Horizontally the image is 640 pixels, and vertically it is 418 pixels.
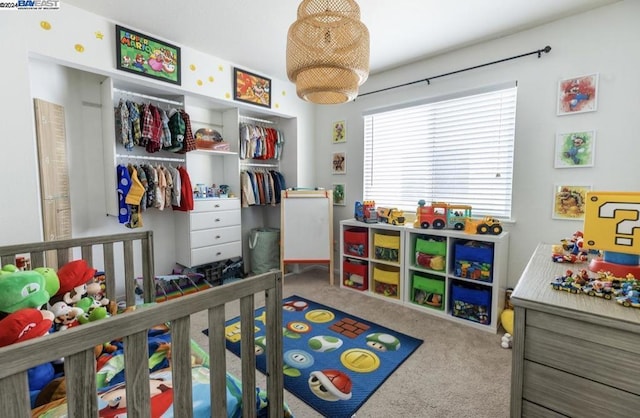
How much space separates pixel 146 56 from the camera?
245cm

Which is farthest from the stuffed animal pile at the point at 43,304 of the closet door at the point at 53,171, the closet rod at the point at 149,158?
the closet rod at the point at 149,158

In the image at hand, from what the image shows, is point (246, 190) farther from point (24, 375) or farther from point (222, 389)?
point (24, 375)

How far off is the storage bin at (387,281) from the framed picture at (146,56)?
2607mm

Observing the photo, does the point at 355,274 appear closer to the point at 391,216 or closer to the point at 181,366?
the point at 391,216

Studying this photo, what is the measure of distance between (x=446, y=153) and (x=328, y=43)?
1945 mm

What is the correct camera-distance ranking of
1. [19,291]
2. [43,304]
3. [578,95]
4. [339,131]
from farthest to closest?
[339,131] < [578,95] < [43,304] < [19,291]

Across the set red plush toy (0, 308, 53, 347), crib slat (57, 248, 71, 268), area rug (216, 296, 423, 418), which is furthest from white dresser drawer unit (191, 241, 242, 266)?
red plush toy (0, 308, 53, 347)

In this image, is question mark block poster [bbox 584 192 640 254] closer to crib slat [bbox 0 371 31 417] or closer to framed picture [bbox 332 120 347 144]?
crib slat [bbox 0 371 31 417]

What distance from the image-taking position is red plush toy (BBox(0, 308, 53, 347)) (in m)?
0.89

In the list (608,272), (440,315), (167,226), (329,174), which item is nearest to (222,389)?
(608,272)

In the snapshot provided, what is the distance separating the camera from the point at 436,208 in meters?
2.67

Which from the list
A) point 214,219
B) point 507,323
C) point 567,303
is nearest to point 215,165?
point 214,219

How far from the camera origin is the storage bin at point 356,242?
311 cm

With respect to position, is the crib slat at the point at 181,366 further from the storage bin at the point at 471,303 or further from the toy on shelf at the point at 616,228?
the storage bin at the point at 471,303
